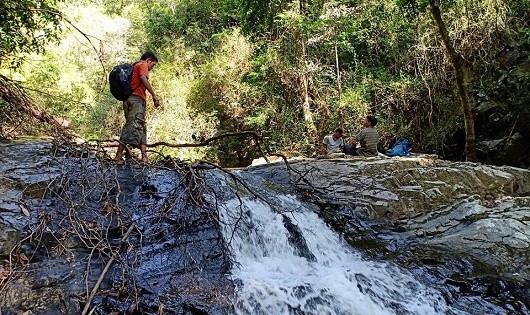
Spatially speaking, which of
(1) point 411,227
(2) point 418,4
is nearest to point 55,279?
(1) point 411,227

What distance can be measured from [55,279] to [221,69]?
40.4ft

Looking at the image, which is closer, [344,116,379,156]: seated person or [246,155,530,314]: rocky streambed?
[246,155,530,314]: rocky streambed

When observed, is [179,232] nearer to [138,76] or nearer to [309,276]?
[309,276]

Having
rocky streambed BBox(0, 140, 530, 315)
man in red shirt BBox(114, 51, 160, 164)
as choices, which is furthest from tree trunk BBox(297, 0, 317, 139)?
man in red shirt BBox(114, 51, 160, 164)

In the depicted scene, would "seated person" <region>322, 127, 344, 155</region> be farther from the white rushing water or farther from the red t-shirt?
the red t-shirt

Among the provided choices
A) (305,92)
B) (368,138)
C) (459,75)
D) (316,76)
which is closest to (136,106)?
(368,138)

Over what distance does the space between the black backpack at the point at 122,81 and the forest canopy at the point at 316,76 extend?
5.71m

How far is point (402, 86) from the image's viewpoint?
13156mm

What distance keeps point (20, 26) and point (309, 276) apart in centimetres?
635

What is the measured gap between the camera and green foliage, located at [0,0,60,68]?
7.01m

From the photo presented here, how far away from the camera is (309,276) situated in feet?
16.0

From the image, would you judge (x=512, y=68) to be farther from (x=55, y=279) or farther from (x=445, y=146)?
(x=55, y=279)

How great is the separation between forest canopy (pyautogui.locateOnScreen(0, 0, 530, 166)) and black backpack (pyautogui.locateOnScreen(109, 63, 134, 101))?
5.71 meters

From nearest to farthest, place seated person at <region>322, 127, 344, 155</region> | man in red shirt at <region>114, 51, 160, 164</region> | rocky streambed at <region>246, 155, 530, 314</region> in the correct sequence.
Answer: rocky streambed at <region>246, 155, 530, 314</region> < man in red shirt at <region>114, 51, 160, 164</region> < seated person at <region>322, 127, 344, 155</region>
